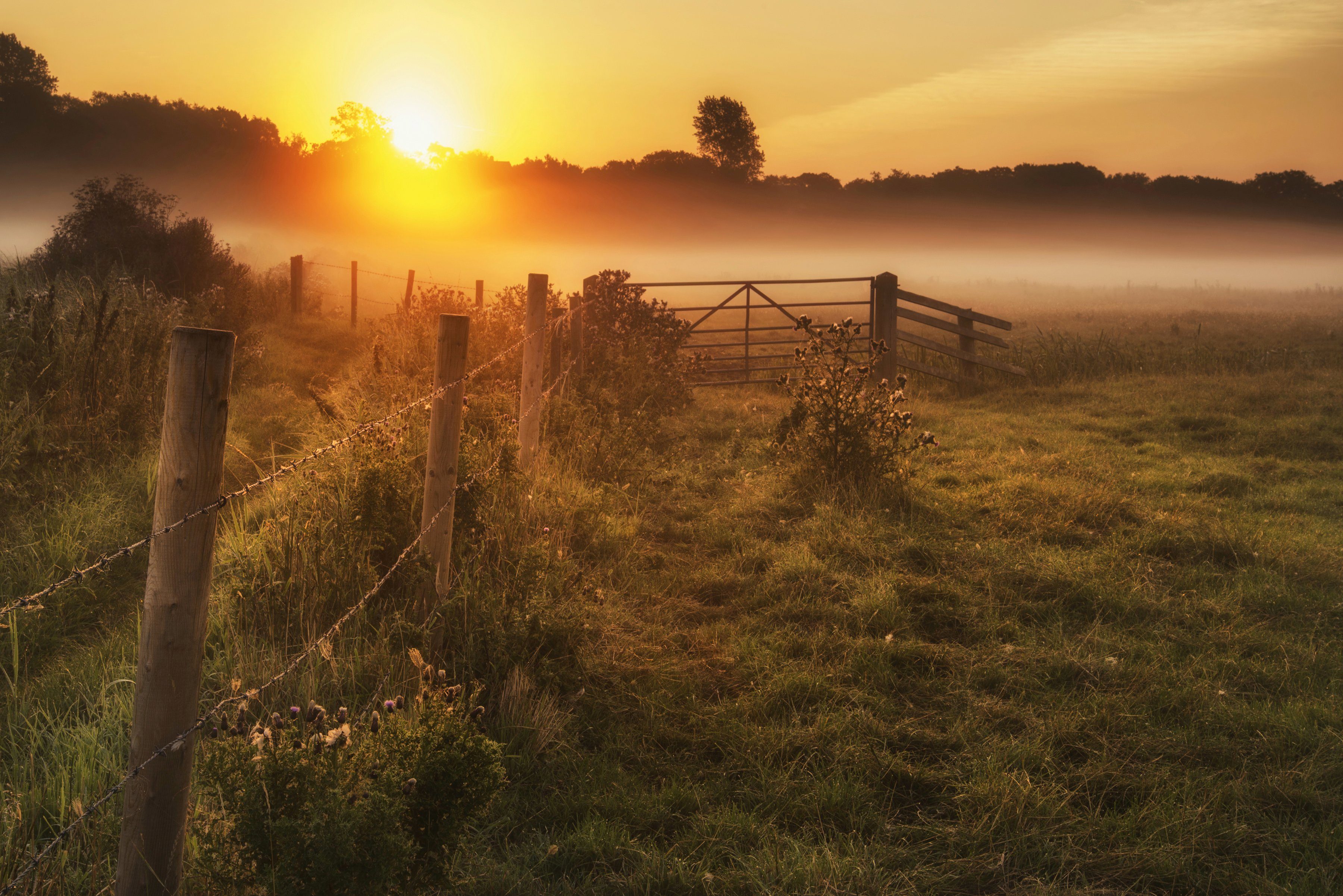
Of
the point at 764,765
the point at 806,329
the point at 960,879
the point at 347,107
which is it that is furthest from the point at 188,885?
the point at 347,107

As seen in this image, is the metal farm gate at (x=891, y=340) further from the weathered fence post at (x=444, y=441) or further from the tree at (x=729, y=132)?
the tree at (x=729, y=132)

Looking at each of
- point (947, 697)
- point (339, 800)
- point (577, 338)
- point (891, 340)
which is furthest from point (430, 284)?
point (339, 800)

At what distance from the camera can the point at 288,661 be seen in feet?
11.3

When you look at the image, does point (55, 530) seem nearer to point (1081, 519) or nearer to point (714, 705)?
point (714, 705)

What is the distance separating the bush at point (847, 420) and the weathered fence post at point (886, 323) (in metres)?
5.45

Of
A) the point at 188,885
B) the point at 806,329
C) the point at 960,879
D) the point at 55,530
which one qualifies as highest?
the point at 806,329

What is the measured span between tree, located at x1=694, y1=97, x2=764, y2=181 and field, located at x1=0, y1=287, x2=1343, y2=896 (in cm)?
5674

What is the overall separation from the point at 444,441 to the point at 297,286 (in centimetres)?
1677

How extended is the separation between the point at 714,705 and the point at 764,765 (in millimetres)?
525

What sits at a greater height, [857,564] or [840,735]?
[857,564]

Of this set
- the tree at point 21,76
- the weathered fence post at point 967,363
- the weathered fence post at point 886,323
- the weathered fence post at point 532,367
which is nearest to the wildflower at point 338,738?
the weathered fence post at point 532,367

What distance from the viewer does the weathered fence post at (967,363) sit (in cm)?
1305

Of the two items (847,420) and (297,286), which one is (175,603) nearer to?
(847,420)

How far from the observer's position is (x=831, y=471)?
696cm
